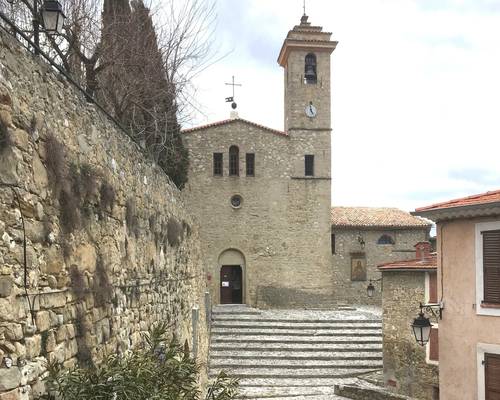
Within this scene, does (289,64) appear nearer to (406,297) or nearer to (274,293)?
(274,293)

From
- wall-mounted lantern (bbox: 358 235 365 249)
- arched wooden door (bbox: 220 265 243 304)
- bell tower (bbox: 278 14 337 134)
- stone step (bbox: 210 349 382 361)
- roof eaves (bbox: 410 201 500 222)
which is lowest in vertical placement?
stone step (bbox: 210 349 382 361)

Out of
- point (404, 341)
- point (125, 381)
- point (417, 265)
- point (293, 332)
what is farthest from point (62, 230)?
point (293, 332)

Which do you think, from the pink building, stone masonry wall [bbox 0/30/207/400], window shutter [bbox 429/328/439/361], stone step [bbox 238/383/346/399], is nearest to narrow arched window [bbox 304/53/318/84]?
window shutter [bbox 429/328/439/361]

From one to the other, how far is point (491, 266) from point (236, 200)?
2025 cm

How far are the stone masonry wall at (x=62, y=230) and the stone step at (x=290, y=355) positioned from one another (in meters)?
12.6

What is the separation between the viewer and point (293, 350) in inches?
838

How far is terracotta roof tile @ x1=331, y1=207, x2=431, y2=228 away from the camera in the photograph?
32781mm

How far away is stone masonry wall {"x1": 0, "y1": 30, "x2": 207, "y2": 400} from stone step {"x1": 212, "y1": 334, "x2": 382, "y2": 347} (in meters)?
13.9

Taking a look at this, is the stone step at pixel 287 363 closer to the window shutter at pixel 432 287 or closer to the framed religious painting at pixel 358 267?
the window shutter at pixel 432 287

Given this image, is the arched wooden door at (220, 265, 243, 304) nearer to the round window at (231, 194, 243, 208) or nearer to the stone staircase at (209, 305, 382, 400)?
the stone staircase at (209, 305, 382, 400)

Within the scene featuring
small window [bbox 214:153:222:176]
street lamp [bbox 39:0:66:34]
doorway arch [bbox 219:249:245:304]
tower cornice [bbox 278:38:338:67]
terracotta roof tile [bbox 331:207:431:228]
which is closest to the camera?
street lamp [bbox 39:0:66:34]

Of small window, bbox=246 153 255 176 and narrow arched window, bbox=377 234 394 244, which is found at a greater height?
small window, bbox=246 153 255 176

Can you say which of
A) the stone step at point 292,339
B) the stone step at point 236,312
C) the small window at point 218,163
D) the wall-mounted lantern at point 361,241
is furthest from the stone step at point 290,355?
the wall-mounted lantern at point 361,241

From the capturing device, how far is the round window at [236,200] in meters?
28.9
